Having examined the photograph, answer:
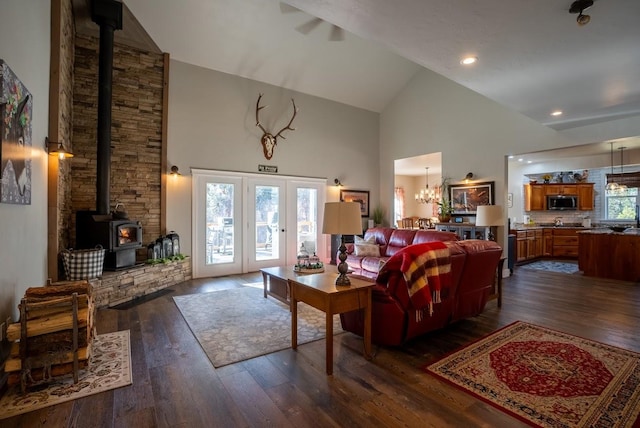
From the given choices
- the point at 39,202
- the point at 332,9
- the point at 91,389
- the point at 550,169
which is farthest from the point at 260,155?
the point at 550,169

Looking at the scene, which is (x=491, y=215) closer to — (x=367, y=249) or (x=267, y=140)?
(x=367, y=249)

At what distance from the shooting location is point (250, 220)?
677cm

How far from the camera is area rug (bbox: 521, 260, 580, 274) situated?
23.3ft

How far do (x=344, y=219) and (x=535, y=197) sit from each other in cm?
896

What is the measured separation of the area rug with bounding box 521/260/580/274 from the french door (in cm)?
524

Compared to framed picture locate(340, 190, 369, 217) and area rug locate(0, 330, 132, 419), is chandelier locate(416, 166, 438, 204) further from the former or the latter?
area rug locate(0, 330, 132, 419)

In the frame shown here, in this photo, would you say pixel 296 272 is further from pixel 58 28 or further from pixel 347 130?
pixel 347 130

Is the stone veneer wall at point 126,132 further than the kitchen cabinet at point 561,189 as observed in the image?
No

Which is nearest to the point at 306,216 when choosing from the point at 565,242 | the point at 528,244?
the point at 528,244

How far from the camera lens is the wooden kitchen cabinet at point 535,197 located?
30.5ft

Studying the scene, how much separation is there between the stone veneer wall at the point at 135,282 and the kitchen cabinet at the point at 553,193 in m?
9.49

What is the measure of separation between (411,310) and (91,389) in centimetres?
263

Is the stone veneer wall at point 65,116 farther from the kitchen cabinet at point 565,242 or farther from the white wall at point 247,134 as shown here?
the kitchen cabinet at point 565,242

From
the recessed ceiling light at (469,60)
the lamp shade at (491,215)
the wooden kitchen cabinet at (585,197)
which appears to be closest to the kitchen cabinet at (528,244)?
the wooden kitchen cabinet at (585,197)
